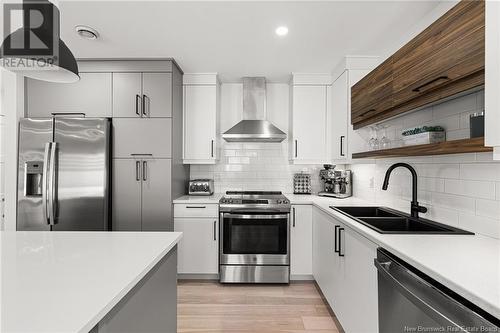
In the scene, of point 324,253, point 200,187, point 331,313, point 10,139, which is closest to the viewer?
point 331,313

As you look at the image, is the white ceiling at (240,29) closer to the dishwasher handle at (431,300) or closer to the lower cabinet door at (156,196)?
the lower cabinet door at (156,196)

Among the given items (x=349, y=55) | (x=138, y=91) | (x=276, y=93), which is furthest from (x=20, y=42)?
(x=276, y=93)

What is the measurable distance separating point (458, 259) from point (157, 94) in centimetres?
289

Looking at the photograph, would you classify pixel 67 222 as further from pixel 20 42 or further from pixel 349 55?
pixel 349 55

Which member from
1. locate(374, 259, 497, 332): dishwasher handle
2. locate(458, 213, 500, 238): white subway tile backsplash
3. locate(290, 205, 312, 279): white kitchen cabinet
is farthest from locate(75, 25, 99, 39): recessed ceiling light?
locate(458, 213, 500, 238): white subway tile backsplash

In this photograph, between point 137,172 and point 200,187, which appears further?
point 200,187

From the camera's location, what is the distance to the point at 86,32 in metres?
2.22

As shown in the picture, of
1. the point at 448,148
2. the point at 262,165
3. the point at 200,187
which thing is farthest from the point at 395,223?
the point at 200,187

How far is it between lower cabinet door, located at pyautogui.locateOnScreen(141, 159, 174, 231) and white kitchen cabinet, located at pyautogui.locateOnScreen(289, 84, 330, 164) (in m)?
1.61

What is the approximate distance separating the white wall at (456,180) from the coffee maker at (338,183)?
0.90 m

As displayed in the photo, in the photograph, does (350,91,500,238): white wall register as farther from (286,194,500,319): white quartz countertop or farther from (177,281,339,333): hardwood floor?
(177,281,339,333): hardwood floor

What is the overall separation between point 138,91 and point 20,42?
185 cm

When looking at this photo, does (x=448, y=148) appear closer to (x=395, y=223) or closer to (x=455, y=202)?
(x=455, y=202)

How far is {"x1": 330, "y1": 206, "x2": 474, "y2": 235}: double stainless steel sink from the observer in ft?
4.95
